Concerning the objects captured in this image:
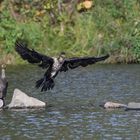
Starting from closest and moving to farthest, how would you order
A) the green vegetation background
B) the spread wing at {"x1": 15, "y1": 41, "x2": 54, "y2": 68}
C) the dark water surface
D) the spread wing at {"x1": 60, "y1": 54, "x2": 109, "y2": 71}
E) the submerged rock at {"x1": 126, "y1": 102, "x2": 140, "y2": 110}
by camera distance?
the dark water surface
the submerged rock at {"x1": 126, "y1": 102, "x2": 140, "y2": 110}
the spread wing at {"x1": 15, "y1": 41, "x2": 54, "y2": 68}
the spread wing at {"x1": 60, "y1": 54, "x2": 109, "y2": 71}
the green vegetation background

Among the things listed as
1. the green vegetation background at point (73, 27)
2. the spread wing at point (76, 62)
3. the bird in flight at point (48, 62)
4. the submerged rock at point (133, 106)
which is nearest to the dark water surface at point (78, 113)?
the submerged rock at point (133, 106)

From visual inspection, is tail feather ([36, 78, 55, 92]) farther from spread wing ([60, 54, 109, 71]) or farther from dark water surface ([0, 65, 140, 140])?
dark water surface ([0, 65, 140, 140])

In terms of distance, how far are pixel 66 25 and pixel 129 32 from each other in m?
4.39

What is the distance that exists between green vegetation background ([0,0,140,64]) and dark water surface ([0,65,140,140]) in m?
7.58

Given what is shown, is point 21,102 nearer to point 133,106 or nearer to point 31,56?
point 31,56

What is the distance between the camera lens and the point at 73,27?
5119cm

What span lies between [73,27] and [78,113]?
24183 millimetres

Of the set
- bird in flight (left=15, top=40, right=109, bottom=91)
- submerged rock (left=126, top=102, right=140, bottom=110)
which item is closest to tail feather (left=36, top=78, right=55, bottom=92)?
bird in flight (left=15, top=40, right=109, bottom=91)

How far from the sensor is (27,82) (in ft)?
125

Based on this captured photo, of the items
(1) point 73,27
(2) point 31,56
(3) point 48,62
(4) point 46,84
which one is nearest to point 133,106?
(4) point 46,84

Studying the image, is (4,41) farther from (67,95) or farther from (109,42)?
(67,95)

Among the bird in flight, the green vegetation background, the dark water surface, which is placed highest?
the green vegetation background

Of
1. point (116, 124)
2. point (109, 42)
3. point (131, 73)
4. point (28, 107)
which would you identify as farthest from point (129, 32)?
point (116, 124)

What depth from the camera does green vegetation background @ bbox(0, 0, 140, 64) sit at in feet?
160
